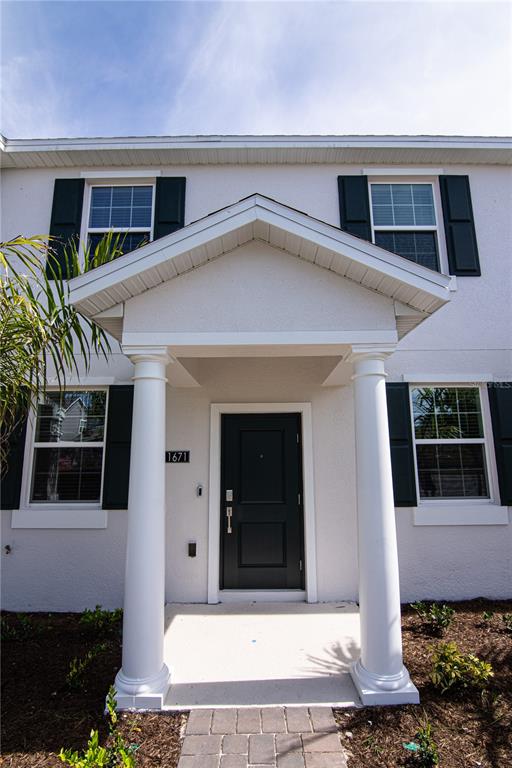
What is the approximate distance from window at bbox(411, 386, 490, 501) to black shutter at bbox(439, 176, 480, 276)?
1731mm

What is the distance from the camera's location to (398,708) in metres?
3.10

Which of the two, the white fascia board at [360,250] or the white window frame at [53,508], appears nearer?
the white fascia board at [360,250]

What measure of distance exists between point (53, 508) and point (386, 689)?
14.2 feet

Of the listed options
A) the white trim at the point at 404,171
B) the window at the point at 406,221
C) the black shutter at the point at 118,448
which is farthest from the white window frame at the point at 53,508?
the white trim at the point at 404,171

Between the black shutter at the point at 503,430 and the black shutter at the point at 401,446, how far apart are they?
44.7 inches

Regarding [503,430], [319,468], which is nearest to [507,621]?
[503,430]

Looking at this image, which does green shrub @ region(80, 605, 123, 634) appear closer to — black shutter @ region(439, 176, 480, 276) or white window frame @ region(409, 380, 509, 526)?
white window frame @ region(409, 380, 509, 526)

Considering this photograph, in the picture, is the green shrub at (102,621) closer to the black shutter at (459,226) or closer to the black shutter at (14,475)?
the black shutter at (14,475)

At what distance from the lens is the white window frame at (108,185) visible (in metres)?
5.96

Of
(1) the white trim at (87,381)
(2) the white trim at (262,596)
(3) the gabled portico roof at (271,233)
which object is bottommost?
(2) the white trim at (262,596)

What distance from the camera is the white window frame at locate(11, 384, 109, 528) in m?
5.22

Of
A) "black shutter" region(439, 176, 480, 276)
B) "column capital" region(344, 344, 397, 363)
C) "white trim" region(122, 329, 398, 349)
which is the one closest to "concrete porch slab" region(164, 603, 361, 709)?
"column capital" region(344, 344, 397, 363)

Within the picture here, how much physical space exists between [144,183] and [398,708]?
678 centimetres

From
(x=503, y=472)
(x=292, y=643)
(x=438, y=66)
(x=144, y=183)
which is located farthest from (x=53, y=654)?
(x=438, y=66)
